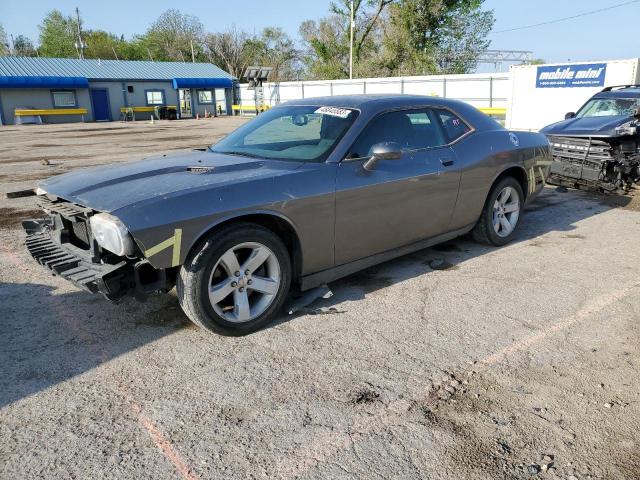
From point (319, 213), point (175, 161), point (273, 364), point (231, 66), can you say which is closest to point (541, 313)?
point (319, 213)

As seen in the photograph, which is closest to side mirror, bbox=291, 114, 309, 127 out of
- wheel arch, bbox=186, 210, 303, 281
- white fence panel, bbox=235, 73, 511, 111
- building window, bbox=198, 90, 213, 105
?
wheel arch, bbox=186, 210, 303, 281

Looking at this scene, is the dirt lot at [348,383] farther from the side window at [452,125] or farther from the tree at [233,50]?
the tree at [233,50]

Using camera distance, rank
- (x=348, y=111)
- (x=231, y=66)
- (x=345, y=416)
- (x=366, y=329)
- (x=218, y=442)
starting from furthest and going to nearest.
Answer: (x=231, y=66), (x=348, y=111), (x=366, y=329), (x=345, y=416), (x=218, y=442)

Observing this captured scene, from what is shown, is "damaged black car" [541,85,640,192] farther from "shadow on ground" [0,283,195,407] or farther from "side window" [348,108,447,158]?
"shadow on ground" [0,283,195,407]

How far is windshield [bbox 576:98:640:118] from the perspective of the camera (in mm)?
8836

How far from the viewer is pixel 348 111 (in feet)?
13.9

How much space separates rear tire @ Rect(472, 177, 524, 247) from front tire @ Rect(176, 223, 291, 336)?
2.61 metres

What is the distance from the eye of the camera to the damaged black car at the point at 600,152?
7938 millimetres

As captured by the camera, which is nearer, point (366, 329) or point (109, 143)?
point (366, 329)

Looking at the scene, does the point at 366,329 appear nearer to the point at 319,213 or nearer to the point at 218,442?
the point at 319,213

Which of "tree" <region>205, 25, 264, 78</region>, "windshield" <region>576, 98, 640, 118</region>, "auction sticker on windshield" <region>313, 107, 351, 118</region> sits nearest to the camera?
"auction sticker on windshield" <region>313, 107, 351, 118</region>

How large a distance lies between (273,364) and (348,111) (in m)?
2.17

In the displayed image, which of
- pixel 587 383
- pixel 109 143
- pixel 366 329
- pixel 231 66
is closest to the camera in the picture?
pixel 587 383

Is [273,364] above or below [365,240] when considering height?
below
